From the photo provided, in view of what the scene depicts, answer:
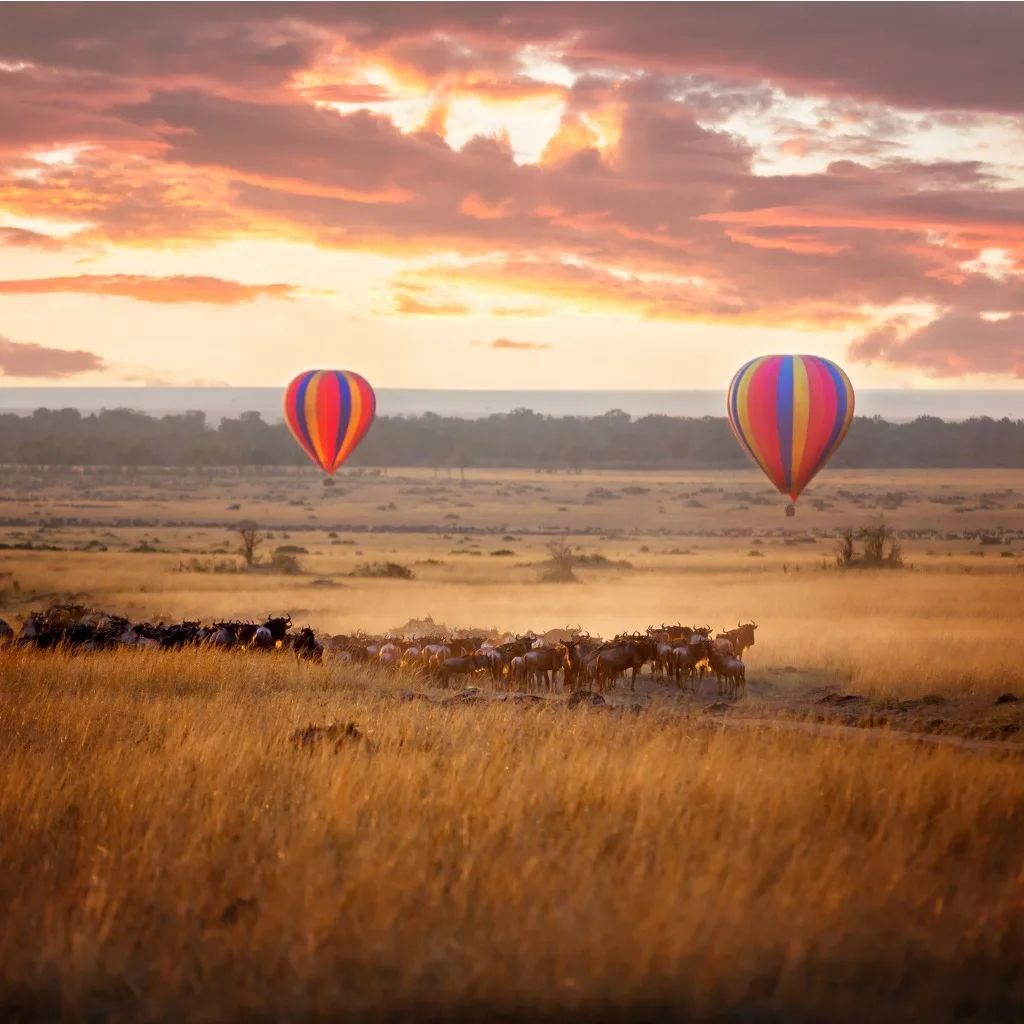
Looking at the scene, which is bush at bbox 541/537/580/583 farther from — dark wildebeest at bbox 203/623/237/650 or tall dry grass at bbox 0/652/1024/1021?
tall dry grass at bbox 0/652/1024/1021

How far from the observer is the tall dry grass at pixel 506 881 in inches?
293

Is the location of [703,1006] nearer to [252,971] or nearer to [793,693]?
[252,971]

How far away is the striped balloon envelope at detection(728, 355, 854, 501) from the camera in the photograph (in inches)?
1772

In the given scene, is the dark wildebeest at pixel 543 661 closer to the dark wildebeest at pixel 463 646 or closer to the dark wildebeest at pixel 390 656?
the dark wildebeest at pixel 463 646

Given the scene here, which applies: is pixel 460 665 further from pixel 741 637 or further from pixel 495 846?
pixel 495 846

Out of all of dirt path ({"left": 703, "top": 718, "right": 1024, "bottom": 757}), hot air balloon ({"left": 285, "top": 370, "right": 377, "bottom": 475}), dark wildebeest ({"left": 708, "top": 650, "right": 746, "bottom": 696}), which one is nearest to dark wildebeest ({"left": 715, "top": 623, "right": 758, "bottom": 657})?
dark wildebeest ({"left": 708, "top": 650, "right": 746, "bottom": 696})

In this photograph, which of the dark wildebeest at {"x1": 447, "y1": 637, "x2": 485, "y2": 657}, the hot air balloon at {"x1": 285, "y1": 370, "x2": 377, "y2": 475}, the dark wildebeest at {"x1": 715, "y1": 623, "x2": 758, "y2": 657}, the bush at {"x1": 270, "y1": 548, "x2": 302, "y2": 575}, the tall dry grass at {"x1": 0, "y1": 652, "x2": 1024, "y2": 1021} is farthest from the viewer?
the hot air balloon at {"x1": 285, "y1": 370, "x2": 377, "y2": 475}

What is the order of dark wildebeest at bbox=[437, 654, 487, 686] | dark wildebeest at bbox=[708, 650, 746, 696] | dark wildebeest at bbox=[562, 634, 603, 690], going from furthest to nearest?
dark wildebeest at bbox=[562, 634, 603, 690] → dark wildebeest at bbox=[437, 654, 487, 686] → dark wildebeest at bbox=[708, 650, 746, 696]

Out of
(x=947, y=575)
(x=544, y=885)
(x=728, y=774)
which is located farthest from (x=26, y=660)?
(x=947, y=575)

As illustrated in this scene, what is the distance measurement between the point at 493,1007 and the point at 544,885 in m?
1.34

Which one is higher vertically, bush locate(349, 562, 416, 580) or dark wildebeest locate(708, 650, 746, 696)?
dark wildebeest locate(708, 650, 746, 696)

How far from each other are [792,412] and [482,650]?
25.1 meters

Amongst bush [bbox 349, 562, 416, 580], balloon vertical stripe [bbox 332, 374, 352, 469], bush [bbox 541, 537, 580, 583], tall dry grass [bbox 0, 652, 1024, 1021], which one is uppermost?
balloon vertical stripe [bbox 332, 374, 352, 469]

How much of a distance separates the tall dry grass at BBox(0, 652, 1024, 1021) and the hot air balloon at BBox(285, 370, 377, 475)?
51.7m
